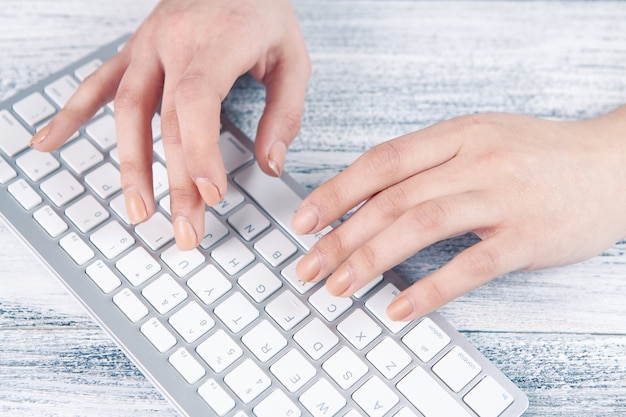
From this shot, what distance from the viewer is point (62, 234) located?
0.52m

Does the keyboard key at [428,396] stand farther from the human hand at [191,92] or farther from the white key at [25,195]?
the white key at [25,195]

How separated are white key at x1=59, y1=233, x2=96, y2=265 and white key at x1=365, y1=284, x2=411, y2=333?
8.3 inches

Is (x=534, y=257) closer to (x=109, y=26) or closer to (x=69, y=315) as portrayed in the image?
(x=69, y=315)

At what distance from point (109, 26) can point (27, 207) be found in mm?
258

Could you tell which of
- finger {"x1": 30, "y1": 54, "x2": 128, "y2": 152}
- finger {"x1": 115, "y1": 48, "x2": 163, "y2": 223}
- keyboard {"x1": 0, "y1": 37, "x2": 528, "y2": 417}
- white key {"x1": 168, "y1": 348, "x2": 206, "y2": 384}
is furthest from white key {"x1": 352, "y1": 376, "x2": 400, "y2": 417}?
finger {"x1": 30, "y1": 54, "x2": 128, "y2": 152}

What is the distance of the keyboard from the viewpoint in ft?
1.49

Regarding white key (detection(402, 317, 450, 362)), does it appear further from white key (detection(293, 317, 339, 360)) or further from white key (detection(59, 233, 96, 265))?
white key (detection(59, 233, 96, 265))

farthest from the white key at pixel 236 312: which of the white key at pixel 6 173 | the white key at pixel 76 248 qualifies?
the white key at pixel 6 173

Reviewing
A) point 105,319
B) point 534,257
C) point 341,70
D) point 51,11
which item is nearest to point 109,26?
point 51,11

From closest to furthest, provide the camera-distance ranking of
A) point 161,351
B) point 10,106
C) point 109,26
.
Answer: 1. point 161,351
2. point 10,106
3. point 109,26

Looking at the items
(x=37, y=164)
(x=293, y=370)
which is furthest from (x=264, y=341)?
(x=37, y=164)

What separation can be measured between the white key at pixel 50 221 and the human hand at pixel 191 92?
6cm

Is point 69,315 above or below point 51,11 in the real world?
below

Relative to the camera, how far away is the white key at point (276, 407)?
1.46 ft
